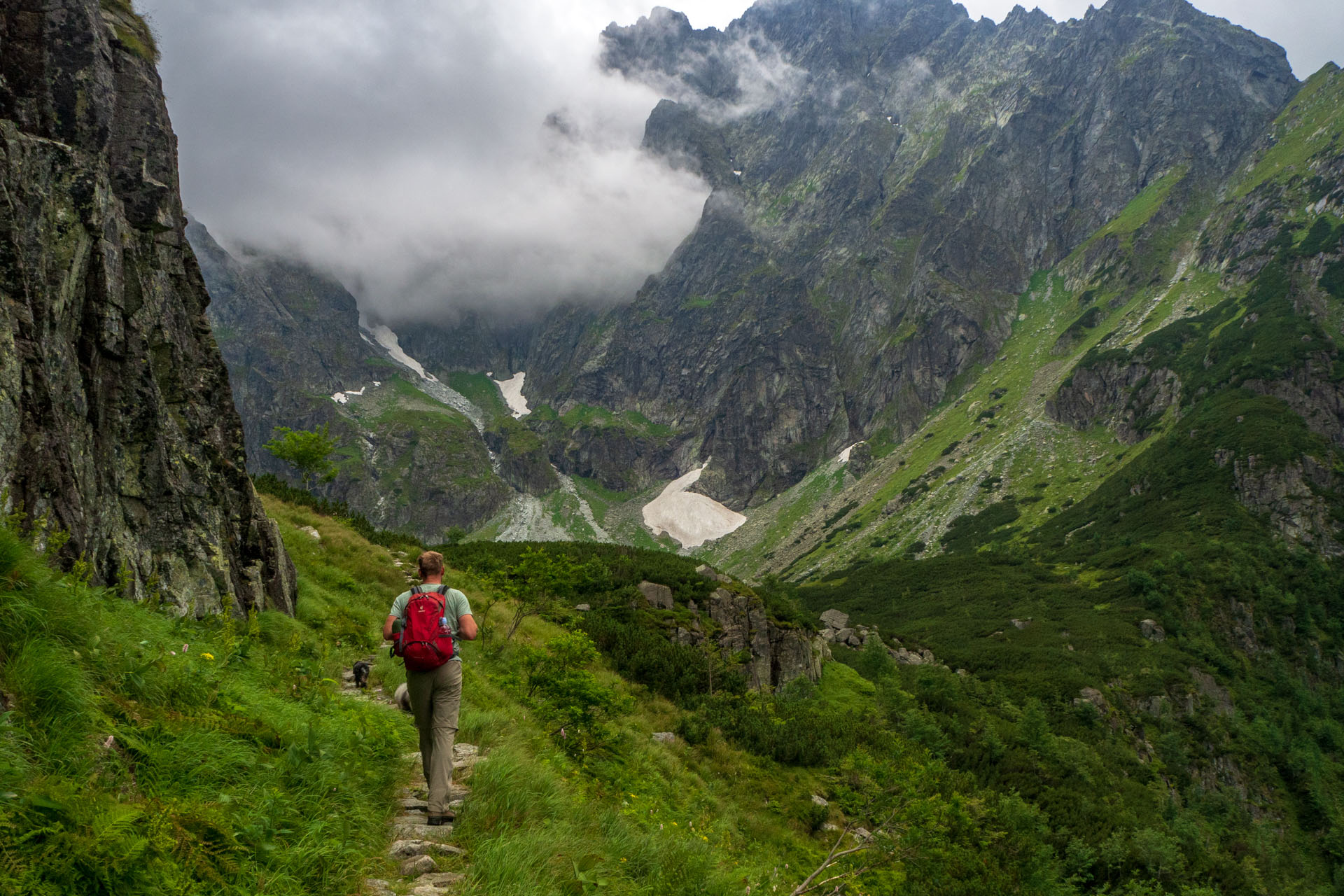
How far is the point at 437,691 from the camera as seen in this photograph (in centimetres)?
649

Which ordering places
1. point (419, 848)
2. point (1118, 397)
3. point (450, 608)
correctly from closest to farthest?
point (419, 848) → point (450, 608) → point (1118, 397)

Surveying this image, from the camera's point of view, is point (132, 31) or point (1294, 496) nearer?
point (132, 31)

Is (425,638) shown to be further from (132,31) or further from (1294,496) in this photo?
(1294,496)

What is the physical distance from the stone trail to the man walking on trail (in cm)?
28

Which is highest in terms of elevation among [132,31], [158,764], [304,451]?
[132,31]

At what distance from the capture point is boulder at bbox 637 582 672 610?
29.5 m

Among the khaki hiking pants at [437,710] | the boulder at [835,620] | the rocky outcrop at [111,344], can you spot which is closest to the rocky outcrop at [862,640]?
the boulder at [835,620]

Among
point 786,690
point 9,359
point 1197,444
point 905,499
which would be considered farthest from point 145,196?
point 905,499

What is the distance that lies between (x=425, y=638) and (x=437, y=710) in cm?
78

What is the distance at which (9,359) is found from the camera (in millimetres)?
7762

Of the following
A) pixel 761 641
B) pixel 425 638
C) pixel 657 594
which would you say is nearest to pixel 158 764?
pixel 425 638

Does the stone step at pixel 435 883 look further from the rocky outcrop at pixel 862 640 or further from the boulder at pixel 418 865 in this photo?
A: the rocky outcrop at pixel 862 640

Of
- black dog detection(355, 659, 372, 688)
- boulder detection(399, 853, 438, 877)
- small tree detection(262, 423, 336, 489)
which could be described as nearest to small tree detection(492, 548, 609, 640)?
black dog detection(355, 659, 372, 688)

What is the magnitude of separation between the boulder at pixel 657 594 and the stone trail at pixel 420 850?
22298 millimetres
